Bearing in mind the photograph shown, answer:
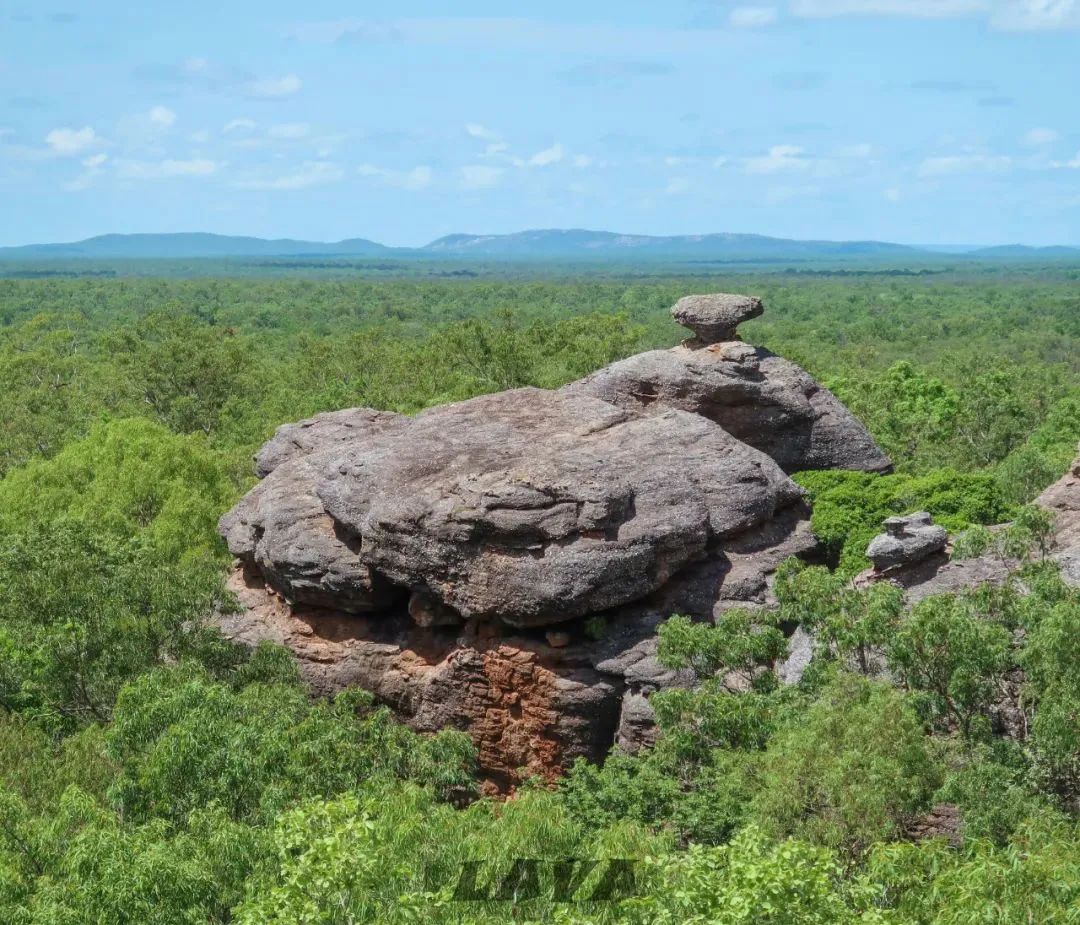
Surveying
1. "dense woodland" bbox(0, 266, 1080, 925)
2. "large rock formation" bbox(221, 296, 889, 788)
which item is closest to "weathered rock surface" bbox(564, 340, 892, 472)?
"large rock formation" bbox(221, 296, 889, 788)

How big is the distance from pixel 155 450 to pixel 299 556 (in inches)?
601

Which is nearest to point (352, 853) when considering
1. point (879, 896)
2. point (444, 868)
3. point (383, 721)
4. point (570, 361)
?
point (444, 868)

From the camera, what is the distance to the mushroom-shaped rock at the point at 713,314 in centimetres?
3566

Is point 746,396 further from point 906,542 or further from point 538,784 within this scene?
point 538,784

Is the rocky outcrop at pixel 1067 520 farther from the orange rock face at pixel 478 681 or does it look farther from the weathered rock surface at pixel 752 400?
the orange rock face at pixel 478 681

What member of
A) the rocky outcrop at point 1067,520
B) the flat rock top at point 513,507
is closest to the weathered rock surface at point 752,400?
the flat rock top at point 513,507

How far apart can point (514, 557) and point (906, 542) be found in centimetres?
747

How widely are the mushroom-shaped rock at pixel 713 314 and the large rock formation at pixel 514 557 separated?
10.4ft

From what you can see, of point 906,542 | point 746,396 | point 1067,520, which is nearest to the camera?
point 906,542

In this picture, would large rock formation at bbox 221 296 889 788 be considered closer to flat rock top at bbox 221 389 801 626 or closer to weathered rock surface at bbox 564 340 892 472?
flat rock top at bbox 221 389 801 626

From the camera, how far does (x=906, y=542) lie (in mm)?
27234

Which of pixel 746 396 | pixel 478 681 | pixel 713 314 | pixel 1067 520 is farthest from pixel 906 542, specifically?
pixel 713 314

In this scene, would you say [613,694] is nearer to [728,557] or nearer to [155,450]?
[728,557]

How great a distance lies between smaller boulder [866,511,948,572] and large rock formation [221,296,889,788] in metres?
2.62
